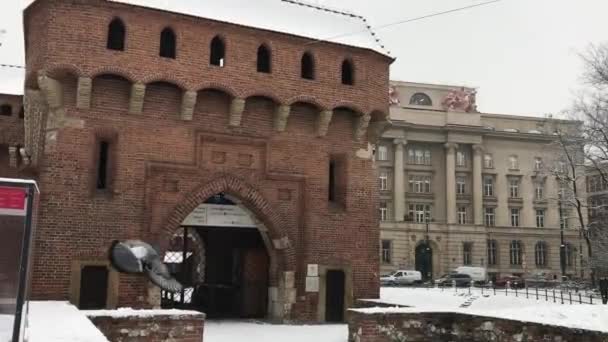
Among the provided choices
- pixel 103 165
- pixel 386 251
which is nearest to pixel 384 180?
pixel 386 251

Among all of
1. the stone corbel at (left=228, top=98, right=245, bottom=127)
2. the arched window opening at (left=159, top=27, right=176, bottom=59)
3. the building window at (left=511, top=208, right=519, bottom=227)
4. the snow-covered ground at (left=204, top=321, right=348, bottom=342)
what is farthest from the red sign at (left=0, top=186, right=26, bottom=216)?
the building window at (left=511, top=208, right=519, bottom=227)

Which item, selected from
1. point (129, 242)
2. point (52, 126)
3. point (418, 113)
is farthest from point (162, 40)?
point (418, 113)

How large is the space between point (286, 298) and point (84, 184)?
6200 mm

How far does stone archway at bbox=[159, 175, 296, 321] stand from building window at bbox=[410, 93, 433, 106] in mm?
47594

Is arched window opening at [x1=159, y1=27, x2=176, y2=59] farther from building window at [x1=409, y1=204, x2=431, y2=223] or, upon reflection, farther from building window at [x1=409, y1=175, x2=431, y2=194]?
building window at [x1=409, y1=175, x2=431, y2=194]

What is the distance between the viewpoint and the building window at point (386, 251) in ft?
194

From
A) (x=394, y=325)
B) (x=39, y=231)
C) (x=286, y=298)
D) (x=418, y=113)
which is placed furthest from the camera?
(x=418, y=113)

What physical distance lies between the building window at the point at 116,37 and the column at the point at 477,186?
49.6 meters

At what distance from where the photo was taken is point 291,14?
19469 millimetres

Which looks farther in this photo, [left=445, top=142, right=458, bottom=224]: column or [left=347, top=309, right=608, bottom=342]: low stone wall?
[left=445, top=142, right=458, bottom=224]: column

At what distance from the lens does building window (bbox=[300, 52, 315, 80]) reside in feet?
63.3

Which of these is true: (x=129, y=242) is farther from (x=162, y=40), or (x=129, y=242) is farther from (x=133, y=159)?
(x=162, y=40)

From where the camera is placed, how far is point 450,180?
61.9m

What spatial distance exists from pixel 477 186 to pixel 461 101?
27.3 ft
